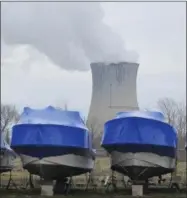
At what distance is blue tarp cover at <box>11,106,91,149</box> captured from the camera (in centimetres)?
Answer: 1612

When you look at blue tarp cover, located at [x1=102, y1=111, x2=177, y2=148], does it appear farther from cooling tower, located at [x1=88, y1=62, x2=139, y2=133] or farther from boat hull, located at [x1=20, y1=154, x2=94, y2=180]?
cooling tower, located at [x1=88, y1=62, x2=139, y2=133]

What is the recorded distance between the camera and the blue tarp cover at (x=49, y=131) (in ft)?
52.9

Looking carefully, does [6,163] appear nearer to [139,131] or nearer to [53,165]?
[53,165]

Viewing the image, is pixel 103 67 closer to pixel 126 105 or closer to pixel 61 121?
pixel 126 105

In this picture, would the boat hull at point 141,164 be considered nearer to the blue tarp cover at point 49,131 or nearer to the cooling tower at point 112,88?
the blue tarp cover at point 49,131

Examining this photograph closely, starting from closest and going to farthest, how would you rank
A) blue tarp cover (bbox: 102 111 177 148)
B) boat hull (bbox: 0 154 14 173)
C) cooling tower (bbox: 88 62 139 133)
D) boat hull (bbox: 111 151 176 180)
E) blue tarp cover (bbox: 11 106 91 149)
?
blue tarp cover (bbox: 11 106 91 149)
blue tarp cover (bbox: 102 111 177 148)
boat hull (bbox: 111 151 176 180)
boat hull (bbox: 0 154 14 173)
cooling tower (bbox: 88 62 139 133)

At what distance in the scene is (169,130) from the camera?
56.0 ft

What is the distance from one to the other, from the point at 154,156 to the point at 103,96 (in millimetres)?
23793

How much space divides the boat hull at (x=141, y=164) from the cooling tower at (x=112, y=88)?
20721 millimetres

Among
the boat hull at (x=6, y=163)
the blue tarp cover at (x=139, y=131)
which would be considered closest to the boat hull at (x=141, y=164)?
the blue tarp cover at (x=139, y=131)

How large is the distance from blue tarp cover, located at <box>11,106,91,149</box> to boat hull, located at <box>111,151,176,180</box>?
1.36 metres

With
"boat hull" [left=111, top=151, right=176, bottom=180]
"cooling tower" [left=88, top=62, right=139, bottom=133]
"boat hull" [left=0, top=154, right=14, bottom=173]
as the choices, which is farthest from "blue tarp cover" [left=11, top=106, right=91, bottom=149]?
"cooling tower" [left=88, top=62, right=139, bottom=133]

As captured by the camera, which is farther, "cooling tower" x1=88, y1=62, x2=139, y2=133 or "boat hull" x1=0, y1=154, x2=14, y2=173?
"cooling tower" x1=88, y1=62, x2=139, y2=133

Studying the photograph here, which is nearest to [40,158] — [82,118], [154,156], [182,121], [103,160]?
[82,118]
